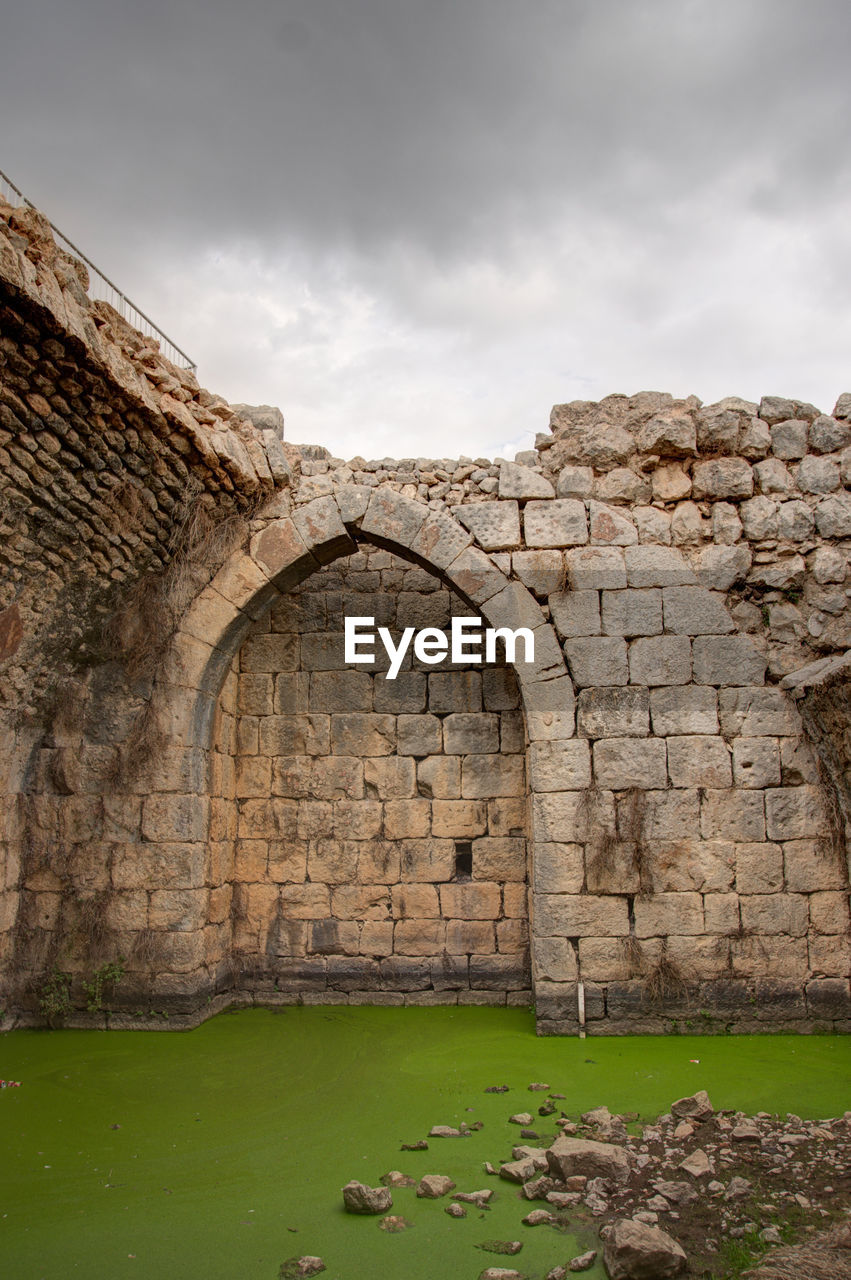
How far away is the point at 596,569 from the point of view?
5969mm

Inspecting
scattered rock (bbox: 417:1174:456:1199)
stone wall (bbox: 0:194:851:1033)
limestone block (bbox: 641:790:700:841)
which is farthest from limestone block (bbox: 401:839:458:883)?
scattered rock (bbox: 417:1174:456:1199)

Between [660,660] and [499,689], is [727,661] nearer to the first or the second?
[660,660]

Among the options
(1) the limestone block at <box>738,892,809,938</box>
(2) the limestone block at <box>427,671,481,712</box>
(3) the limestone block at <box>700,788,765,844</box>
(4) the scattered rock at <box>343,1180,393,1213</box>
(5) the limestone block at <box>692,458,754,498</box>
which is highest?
(5) the limestone block at <box>692,458,754,498</box>

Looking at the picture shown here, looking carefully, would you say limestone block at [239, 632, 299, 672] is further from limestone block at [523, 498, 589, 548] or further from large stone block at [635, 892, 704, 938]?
large stone block at [635, 892, 704, 938]

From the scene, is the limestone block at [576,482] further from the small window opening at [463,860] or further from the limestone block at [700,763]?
the small window opening at [463,860]

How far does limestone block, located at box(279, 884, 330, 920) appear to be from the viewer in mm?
6461

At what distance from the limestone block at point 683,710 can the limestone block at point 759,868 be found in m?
0.82

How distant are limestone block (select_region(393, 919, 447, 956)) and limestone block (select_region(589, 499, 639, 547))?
3.11 m

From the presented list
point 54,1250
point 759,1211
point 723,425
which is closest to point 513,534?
point 723,425

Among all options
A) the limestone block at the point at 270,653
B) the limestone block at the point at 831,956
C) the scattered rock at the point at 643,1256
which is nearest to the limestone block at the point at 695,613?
the limestone block at the point at 831,956

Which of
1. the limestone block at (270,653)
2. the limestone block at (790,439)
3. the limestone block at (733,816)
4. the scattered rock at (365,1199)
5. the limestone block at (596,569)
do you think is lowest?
the scattered rock at (365,1199)

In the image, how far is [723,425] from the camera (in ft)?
19.9

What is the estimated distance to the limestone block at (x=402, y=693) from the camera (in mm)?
6703

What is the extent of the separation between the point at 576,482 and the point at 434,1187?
14.7ft
